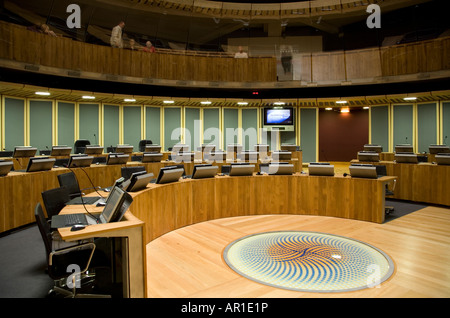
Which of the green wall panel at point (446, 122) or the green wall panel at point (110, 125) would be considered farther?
the green wall panel at point (110, 125)

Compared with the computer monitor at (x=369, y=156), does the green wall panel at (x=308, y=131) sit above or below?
above

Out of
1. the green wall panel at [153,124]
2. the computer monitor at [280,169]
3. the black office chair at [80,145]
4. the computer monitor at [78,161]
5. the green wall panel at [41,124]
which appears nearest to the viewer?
the computer monitor at [280,169]

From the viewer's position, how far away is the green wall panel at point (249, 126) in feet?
44.8

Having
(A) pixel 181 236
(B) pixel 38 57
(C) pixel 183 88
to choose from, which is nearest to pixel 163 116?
(C) pixel 183 88

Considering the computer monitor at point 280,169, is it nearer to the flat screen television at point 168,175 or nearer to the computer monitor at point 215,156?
the flat screen television at point 168,175

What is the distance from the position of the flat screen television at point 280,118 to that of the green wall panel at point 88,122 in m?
6.95

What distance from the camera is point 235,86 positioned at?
35.9 ft

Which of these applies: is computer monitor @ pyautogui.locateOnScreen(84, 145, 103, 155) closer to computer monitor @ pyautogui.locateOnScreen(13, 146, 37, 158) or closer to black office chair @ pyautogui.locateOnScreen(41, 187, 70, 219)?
computer monitor @ pyautogui.locateOnScreen(13, 146, 37, 158)

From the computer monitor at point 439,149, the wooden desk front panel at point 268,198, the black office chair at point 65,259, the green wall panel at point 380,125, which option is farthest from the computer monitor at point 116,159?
the green wall panel at point 380,125

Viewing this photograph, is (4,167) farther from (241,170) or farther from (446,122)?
(446,122)

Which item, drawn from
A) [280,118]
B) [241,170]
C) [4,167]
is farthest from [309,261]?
[280,118]

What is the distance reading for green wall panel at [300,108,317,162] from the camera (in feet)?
44.9

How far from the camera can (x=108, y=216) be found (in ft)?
8.84

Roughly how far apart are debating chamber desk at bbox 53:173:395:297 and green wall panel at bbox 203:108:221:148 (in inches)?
300
